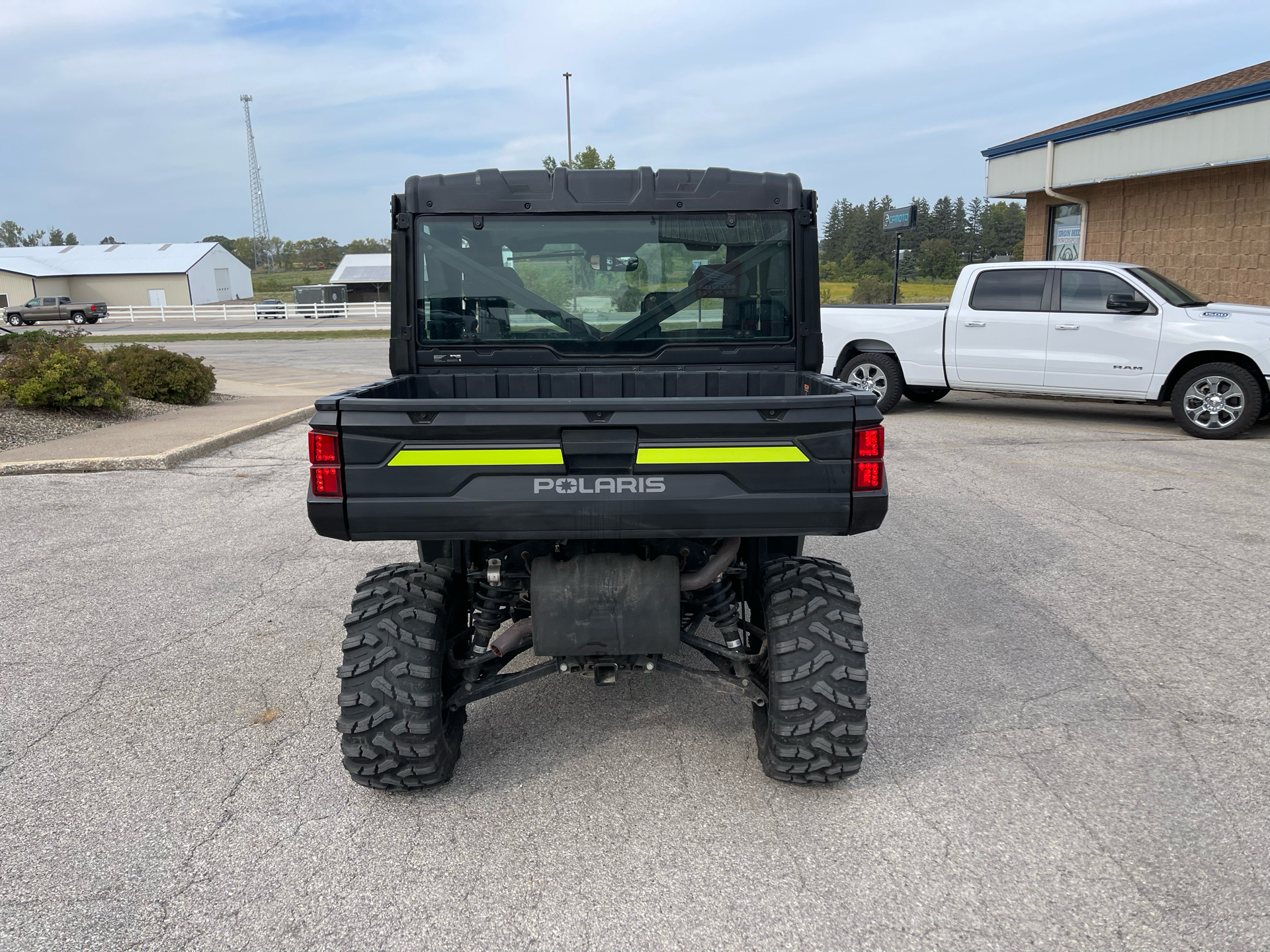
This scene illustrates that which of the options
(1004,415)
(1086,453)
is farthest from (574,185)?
(1004,415)

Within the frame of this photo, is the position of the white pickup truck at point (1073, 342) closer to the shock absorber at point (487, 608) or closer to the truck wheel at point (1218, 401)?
the truck wheel at point (1218, 401)

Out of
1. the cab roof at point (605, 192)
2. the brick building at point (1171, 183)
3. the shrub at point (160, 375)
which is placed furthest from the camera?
the brick building at point (1171, 183)

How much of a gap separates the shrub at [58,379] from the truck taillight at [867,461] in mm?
10921

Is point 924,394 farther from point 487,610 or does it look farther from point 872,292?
point 872,292

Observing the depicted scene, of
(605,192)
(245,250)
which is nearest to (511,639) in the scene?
(605,192)

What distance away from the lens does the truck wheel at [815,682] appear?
3.28 m

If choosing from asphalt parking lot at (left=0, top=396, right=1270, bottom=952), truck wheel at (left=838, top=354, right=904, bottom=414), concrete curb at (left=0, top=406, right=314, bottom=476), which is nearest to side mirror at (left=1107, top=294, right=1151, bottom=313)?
truck wheel at (left=838, top=354, right=904, bottom=414)

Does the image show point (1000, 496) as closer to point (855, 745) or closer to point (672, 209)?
point (672, 209)

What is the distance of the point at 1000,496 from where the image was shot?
317 inches

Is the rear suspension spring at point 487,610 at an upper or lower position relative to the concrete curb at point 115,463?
upper

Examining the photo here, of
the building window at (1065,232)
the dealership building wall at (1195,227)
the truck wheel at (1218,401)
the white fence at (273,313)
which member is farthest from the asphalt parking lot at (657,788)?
the white fence at (273,313)

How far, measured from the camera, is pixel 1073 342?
11.3 metres

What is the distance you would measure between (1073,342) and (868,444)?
9.37m

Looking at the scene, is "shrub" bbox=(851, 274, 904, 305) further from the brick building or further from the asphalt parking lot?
the asphalt parking lot
